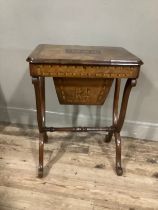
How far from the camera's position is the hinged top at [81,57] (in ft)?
3.92

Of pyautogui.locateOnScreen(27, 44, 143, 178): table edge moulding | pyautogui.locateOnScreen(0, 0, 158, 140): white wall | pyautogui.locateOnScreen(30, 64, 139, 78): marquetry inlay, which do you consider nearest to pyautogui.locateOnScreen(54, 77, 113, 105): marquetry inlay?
pyautogui.locateOnScreen(27, 44, 143, 178): table edge moulding

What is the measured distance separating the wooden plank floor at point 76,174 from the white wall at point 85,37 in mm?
213

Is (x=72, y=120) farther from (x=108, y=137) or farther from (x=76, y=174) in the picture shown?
(x=76, y=174)

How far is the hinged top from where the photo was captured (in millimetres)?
1195

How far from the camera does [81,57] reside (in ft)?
4.09

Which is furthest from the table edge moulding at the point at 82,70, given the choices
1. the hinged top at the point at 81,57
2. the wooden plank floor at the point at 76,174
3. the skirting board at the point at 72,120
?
the skirting board at the point at 72,120

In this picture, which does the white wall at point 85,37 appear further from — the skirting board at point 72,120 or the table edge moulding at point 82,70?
the table edge moulding at point 82,70

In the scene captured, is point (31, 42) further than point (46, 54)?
Yes

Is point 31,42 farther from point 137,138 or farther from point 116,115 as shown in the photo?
point 137,138

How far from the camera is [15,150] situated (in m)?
1.78

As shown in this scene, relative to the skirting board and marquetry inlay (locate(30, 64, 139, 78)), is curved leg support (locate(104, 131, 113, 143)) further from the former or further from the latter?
marquetry inlay (locate(30, 64, 139, 78))

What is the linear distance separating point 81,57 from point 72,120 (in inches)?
35.8

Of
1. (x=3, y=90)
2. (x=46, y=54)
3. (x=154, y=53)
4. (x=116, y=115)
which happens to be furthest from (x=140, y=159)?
(x=3, y=90)

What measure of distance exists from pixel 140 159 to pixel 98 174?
39cm
